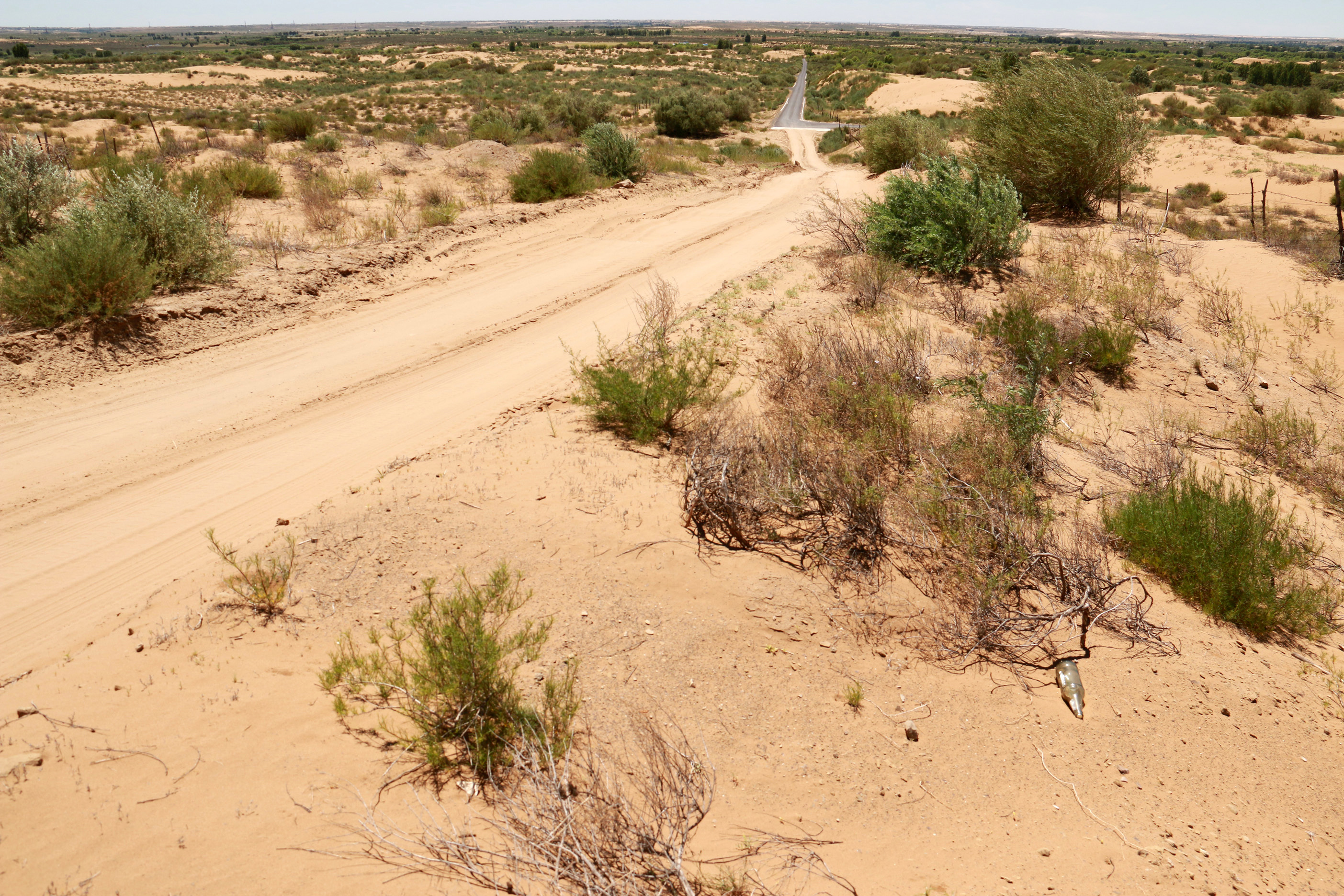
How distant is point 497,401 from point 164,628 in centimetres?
390

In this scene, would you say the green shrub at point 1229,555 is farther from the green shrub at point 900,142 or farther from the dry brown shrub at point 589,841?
the green shrub at point 900,142

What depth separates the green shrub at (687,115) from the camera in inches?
1273

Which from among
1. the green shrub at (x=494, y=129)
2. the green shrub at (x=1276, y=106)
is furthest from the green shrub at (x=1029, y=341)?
the green shrub at (x=1276, y=106)

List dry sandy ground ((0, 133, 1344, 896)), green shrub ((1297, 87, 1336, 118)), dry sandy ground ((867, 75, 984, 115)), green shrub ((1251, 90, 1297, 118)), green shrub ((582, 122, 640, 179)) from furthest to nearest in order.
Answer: dry sandy ground ((867, 75, 984, 115))
green shrub ((1297, 87, 1336, 118))
green shrub ((1251, 90, 1297, 118))
green shrub ((582, 122, 640, 179))
dry sandy ground ((0, 133, 1344, 896))

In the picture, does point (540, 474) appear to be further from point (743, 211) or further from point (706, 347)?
point (743, 211)

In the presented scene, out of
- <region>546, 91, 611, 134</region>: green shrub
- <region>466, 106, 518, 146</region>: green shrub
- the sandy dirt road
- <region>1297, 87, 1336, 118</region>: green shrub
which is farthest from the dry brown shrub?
<region>1297, 87, 1336, 118</region>: green shrub

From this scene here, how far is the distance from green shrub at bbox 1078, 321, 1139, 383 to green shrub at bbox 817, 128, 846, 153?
916 inches

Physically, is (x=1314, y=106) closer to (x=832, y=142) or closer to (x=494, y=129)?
(x=832, y=142)

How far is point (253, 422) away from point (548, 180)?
1175 cm

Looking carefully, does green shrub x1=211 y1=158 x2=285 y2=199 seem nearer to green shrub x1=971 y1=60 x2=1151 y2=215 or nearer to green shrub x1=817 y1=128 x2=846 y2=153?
green shrub x1=971 y1=60 x2=1151 y2=215

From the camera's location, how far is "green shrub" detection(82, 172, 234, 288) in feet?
31.0

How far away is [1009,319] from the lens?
376 inches

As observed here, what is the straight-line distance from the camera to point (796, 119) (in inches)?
1703

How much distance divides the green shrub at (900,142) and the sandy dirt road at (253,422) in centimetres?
1153
